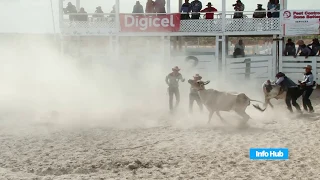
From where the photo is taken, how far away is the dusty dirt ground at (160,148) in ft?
25.8

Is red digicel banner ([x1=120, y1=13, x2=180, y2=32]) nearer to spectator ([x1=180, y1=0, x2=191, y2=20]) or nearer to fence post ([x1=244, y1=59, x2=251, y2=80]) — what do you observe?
spectator ([x1=180, y1=0, x2=191, y2=20])

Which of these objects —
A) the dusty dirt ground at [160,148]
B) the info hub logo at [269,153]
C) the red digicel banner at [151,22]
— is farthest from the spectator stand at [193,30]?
the info hub logo at [269,153]

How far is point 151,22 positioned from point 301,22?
249 inches

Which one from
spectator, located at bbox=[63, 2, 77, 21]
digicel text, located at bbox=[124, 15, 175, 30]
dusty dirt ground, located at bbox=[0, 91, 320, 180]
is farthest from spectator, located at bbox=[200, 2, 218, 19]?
dusty dirt ground, located at bbox=[0, 91, 320, 180]

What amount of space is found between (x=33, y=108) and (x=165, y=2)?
296 inches

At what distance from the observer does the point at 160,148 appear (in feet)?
31.7

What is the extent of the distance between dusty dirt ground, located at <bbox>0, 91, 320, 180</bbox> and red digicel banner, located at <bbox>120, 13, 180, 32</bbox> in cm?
690

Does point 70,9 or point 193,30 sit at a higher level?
point 70,9

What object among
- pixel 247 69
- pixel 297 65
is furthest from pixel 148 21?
pixel 297 65

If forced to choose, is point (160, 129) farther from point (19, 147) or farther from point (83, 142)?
point (19, 147)

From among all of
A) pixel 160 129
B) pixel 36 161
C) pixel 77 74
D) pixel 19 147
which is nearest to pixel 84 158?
pixel 36 161

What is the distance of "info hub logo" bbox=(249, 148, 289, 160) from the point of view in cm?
872

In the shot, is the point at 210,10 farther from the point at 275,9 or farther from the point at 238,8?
the point at 275,9

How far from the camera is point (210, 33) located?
63.2ft
